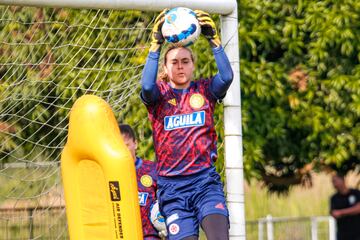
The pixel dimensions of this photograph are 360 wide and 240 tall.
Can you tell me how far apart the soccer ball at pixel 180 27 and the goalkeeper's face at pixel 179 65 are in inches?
3.4

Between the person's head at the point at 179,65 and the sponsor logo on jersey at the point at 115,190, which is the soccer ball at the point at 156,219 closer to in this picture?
the sponsor logo on jersey at the point at 115,190

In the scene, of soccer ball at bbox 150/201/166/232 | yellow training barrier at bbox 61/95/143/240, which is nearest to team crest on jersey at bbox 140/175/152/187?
soccer ball at bbox 150/201/166/232

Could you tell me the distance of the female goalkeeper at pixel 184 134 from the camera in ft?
23.6

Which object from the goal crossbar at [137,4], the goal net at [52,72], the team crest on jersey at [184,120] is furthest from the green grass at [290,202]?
the team crest on jersey at [184,120]

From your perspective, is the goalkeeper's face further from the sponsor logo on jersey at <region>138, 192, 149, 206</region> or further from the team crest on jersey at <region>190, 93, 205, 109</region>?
the sponsor logo on jersey at <region>138, 192, 149, 206</region>

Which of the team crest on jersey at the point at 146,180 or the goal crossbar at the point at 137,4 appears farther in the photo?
the team crest on jersey at the point at 146,180

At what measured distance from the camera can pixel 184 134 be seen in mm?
7273

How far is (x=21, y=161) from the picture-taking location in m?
9.11

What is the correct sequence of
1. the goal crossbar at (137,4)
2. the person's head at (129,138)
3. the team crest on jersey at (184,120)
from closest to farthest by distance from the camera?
the team crest on jersey at (184,120), the goal crossbar at (137,4), the person's head at (129,138)

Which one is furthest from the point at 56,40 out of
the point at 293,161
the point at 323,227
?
the point at 323,227

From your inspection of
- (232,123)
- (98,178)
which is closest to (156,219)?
(232,123)

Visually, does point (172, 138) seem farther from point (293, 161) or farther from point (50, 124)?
point (293, 161)

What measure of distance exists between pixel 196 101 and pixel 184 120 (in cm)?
15

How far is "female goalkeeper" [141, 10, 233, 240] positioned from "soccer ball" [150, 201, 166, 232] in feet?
3.12
